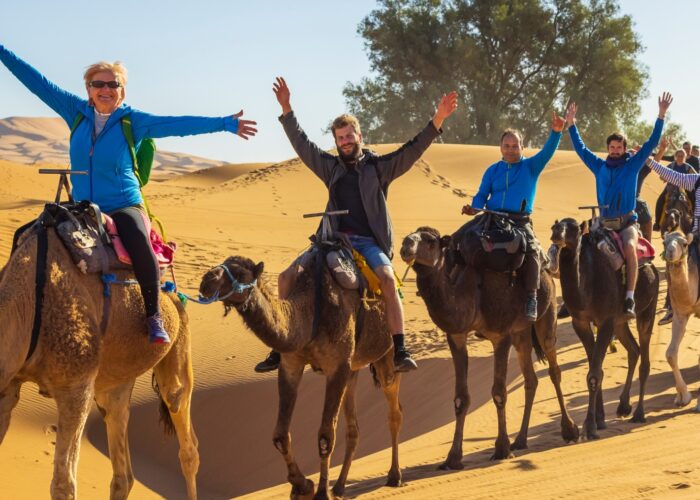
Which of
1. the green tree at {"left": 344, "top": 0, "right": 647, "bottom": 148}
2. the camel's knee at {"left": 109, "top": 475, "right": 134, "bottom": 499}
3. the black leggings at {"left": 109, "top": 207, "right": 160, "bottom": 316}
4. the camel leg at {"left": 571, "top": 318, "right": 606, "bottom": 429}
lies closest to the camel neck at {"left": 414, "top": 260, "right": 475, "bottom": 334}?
the camel leg at {"left": 571, "top": 318, "right": 606, "bottom": 429}

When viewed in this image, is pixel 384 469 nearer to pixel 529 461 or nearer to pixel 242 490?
pixel 529 461

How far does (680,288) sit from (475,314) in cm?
372

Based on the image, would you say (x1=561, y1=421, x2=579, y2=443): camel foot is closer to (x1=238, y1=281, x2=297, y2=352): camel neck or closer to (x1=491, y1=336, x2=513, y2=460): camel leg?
(x1=491, y1=336, x2=513, y2=460): camel leg

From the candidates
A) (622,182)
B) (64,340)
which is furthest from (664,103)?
(64,340)

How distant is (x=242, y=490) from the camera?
13023mm

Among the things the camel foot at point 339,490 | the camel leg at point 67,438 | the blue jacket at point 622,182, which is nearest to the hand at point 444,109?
the camel foot at point 339,490

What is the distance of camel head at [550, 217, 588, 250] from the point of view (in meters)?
10.6

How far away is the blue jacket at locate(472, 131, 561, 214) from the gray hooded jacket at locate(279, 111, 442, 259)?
1.94 meters

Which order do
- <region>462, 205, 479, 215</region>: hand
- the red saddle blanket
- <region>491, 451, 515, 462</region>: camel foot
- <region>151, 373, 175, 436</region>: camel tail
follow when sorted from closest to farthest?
1. <region>151, 373, 175, 436</region>: camel tail
2. <region>462, 205, 479, 215</region>: hand
3. <region>491, 451, 515, 462</region>: camel foot
4. the red saddle blanket

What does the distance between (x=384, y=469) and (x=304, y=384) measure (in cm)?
457

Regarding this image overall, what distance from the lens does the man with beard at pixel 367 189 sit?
28.6 feet

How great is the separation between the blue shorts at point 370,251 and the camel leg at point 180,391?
1508 millimetres

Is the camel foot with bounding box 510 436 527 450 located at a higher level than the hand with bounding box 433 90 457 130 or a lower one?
lower

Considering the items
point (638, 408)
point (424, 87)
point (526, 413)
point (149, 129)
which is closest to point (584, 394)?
point (638, 408)
